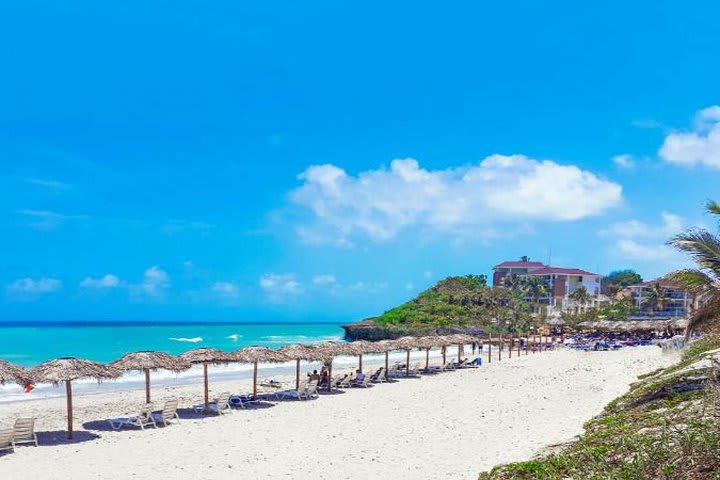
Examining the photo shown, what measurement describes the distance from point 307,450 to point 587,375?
17.9 m

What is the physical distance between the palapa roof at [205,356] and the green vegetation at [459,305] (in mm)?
57032

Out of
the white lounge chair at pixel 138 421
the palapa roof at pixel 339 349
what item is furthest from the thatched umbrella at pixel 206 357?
the palapa roof at pixel 339 349

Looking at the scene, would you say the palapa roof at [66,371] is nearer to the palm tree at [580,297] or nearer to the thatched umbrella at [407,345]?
the thatched umbrella at [407,345]

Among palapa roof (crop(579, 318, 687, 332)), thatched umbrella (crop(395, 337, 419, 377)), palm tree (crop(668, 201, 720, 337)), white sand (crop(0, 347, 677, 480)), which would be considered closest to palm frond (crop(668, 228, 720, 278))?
palm tree (crop(668, 201, 720, 337))

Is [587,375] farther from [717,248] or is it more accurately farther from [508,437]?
[717,248]

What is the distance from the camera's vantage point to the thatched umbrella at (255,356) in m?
18.4

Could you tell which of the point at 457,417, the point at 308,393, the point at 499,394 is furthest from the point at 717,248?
the point at 308,393

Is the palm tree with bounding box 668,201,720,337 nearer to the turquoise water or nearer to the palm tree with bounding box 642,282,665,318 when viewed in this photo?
the turquoise water

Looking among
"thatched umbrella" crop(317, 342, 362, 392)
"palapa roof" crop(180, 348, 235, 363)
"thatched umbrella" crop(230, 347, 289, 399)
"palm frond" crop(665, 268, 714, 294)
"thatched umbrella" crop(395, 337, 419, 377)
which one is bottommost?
"thatched umbrella" crop(395, 337, 419, 377)

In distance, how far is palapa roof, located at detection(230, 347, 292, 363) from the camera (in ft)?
60.3

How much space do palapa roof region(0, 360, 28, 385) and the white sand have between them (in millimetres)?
1423

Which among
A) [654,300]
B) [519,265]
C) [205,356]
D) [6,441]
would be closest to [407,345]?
[205,356]

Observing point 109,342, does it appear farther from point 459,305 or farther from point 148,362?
point 148,362

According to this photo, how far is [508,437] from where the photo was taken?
1278cm
